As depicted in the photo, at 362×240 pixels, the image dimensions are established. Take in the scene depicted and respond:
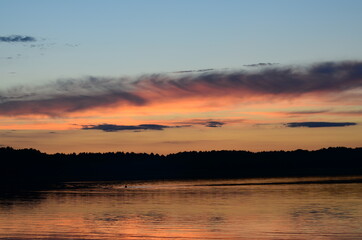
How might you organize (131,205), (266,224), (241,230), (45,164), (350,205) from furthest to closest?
(45,164), (131,205), (350,205), (266,224), (241,230)

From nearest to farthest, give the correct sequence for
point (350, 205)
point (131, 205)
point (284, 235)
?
point (284, 235) < point (350, 205) < point (131, 205)

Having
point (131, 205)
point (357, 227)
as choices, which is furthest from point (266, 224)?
point (131, 205)

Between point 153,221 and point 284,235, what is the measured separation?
37.0ft

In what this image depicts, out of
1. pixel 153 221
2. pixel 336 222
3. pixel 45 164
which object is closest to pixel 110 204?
pixel 153 221

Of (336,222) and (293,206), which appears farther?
(293,206)

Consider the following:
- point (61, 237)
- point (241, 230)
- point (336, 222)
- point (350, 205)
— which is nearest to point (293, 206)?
point (350, 205)

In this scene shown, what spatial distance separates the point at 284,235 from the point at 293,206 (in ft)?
58.8

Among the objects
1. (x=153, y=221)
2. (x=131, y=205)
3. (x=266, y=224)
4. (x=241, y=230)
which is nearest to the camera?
(x=241, y=230)

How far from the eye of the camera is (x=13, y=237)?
34156 millimetres

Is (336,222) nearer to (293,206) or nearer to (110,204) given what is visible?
(293,206)

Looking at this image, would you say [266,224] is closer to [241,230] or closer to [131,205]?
[241,230]

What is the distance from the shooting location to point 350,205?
49.1 m

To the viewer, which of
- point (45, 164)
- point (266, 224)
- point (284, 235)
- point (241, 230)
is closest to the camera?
point (284, 235)

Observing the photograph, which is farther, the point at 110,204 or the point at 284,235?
the point at 110,204
